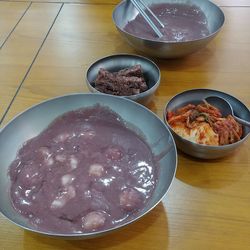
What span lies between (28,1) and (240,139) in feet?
4.16

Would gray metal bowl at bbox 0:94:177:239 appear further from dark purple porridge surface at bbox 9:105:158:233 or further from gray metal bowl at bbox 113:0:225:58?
gray metal bowl at bbox 113:0:225:58

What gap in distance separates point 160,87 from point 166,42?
15 centimetres

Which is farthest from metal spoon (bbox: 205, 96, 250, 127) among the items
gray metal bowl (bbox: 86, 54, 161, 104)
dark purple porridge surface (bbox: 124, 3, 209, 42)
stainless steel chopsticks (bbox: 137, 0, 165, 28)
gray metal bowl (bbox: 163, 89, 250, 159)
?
stainless steel chopsticks (bbox: 137, 0, 165, 28)

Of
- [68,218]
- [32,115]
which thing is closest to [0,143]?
[32,115]

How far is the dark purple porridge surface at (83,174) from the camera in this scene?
29.0 inches

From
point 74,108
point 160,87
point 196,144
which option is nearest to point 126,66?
point 160,87

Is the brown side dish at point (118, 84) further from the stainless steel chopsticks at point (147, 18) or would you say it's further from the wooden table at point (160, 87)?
the stainless steel chopsticks at point (147, 18)

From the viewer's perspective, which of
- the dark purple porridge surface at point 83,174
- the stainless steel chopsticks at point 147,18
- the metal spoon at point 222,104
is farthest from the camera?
the stainless steel chopsticks at point 147,18

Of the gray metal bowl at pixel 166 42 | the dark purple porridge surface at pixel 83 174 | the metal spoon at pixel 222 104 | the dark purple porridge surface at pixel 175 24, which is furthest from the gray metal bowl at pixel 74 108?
the dark purple porridge surface at pixel 175 24

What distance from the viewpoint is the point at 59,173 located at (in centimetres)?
82

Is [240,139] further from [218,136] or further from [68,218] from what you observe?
[68,218]

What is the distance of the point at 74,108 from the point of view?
970mm

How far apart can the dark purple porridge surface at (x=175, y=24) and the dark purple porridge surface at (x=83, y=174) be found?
1.57 feet

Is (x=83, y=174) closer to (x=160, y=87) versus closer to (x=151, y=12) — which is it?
(x=160, y=87)
